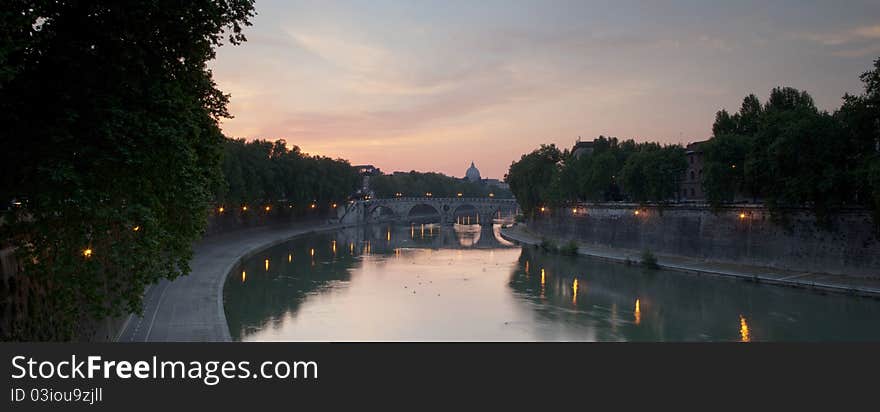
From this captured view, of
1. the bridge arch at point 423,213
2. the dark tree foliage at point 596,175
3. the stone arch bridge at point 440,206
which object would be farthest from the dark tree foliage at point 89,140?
the bridge arch at point 423,213

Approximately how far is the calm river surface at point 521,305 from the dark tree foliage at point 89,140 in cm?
1171

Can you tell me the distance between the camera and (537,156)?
273ft

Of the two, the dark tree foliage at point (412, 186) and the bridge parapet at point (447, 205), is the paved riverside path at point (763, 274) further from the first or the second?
the dark tree foliage at point (412, 186)

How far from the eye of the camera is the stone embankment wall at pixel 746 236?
36.4m

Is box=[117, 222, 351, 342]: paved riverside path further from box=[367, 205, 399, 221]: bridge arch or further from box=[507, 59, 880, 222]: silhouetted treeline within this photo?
box=[367, 205, 399, 221]: bridge arch

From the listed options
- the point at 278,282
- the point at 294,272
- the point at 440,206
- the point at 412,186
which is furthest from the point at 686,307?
the point at 412,186

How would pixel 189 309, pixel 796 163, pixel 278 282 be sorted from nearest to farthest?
pixel 189 309 → pixel 796 163 → pixel 278 282

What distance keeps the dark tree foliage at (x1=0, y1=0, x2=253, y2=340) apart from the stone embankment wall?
1395 inches

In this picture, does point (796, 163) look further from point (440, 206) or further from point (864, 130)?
point (440, 206)

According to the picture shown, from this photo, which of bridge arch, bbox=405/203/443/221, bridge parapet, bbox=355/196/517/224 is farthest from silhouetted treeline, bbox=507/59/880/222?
bridge arch, bbox=405/203/443/221

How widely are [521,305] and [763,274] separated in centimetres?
1599

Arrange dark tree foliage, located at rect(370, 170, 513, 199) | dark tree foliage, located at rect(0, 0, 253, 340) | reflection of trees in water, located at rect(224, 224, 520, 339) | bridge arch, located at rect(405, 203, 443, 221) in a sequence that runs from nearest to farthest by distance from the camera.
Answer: dark tree foliage, located at rect(0, 0, 253, 340) < reflection of trees in water, located at rect(224, 224, 520, 339) < bridge arch, located at rect(405, 203, 443, 221) < dark tree foliage, located at rect(370, 170, 513, 199)

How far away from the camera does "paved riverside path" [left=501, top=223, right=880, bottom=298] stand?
33.4m

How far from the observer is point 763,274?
128 ft
